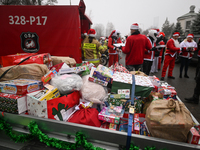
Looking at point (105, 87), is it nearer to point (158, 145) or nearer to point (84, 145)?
point (84, 145)

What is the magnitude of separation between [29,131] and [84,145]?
0.76 m

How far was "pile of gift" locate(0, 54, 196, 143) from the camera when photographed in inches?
58.2

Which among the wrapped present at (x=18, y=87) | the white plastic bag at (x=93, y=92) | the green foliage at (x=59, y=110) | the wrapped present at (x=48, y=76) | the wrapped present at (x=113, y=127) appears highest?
the wrapped present at (x=48, y=76)

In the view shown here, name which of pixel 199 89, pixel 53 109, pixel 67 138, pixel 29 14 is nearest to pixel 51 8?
pixel 29 14

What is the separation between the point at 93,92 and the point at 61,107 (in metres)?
0.47

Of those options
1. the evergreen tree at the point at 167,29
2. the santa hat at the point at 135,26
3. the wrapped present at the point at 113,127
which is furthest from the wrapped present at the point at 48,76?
the evergreen tree at the point at 167,29

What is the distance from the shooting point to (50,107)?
56.9 inches

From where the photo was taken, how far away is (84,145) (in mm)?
1296

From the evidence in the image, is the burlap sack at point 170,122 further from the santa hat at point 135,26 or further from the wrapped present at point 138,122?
the santa hat at point 135,26

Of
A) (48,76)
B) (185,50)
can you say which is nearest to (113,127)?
(48,76)

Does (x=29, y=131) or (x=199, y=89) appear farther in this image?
(x=199, y=89)

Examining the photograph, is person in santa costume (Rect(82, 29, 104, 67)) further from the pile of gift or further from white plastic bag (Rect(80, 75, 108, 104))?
white plastic bag (Rect(80, 75, 108, 104))

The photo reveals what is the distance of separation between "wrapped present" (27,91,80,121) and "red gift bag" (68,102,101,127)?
12 cm

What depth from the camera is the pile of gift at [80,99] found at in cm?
148
